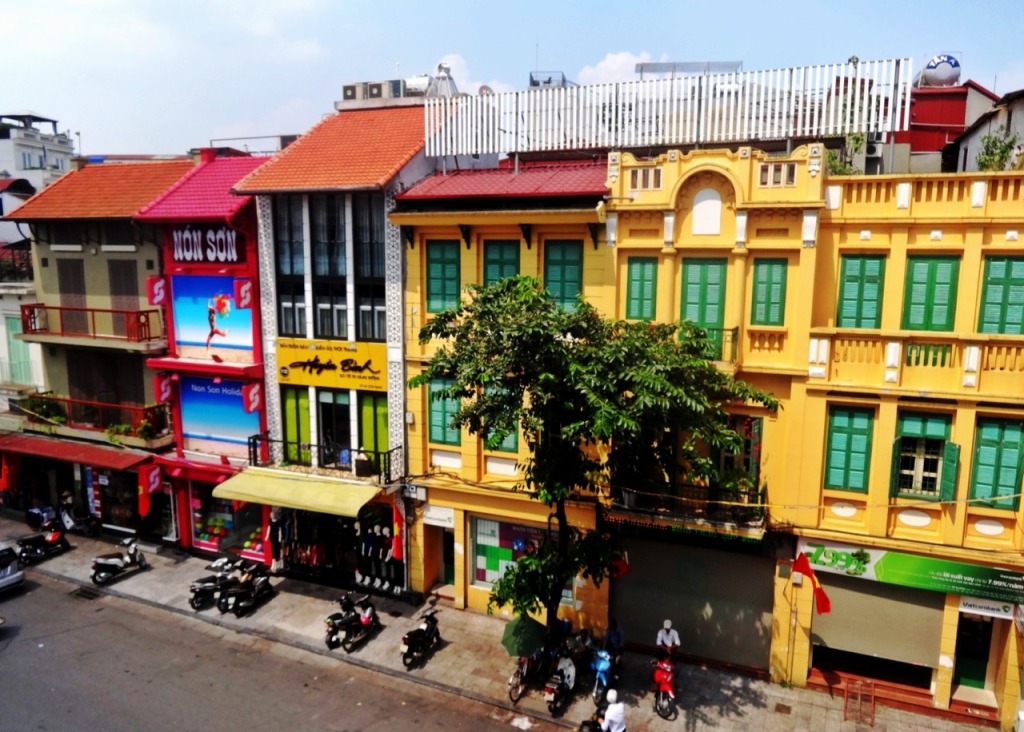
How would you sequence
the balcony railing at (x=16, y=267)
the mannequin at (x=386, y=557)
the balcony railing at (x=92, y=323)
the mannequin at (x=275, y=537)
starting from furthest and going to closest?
the balcony railing at (x=16, y=267) → the balcony railing at (x=92, y=323) → the mannequin at (x=275, y=537) → the mannequin at (x=386, y=557)

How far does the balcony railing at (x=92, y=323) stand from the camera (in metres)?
21.9

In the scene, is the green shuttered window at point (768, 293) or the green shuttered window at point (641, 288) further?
the green shuttered window at point (641, 288)

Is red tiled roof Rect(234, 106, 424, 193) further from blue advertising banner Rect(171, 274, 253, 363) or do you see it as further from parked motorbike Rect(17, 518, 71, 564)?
parked motorbike Rect(17, 518, 71, 564)

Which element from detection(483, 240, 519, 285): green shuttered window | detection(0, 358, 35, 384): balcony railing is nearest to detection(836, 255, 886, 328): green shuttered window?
detection(483, 240, 519, 285): green shuttered window

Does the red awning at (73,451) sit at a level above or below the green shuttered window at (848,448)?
below

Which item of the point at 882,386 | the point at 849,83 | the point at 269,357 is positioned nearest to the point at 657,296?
the point at 882,386

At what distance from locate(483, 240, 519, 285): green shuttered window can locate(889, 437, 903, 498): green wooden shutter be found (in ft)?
30.8

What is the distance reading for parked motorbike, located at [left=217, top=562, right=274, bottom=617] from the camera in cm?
1908

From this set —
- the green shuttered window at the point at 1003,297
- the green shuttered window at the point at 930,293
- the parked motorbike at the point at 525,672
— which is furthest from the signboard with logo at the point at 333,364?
the green shuttered window at the point at 1003,297

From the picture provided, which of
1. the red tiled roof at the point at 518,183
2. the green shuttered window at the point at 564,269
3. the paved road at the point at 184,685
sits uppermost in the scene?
the red tiled roof at the point at 518,183

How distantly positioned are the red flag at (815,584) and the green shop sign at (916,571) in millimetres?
275

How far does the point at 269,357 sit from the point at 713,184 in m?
13.4

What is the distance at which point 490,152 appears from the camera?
18.7 meters

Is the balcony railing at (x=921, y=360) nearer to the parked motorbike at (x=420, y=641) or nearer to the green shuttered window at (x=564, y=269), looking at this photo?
the green shuttered window at (x=564, y=269)
